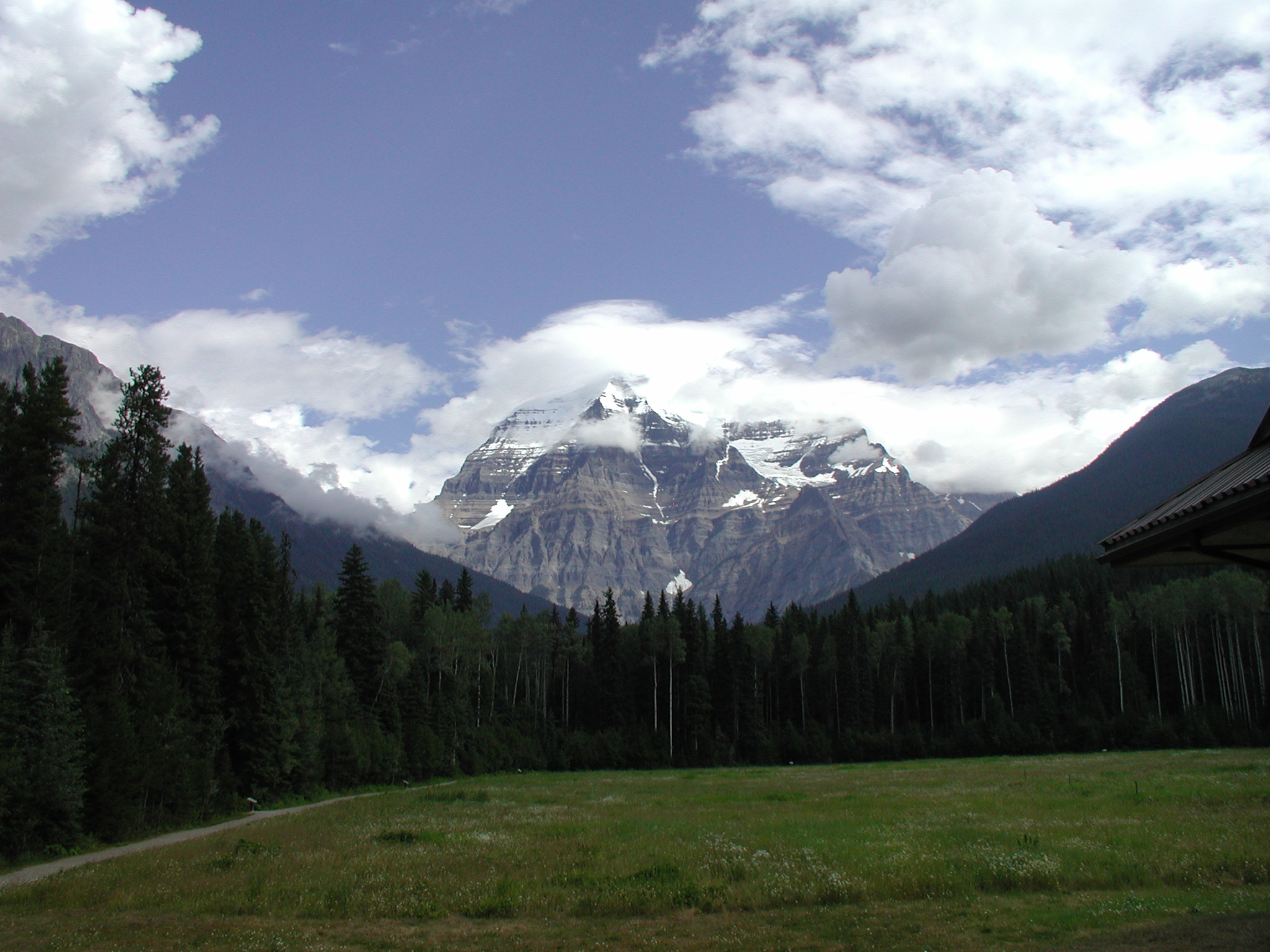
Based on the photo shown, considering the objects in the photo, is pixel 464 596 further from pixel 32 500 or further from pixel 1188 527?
pixel 1188 527

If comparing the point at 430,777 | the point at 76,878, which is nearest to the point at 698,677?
the point at 430,777

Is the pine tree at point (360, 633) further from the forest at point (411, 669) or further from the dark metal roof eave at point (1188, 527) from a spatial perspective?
the dark metal roof eave at point (1188, 527)

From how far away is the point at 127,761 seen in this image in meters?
32.5

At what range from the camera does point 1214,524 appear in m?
9.23

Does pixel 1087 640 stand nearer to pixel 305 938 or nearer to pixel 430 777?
pixel 430 777

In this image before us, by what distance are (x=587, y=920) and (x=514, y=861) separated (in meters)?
7.99

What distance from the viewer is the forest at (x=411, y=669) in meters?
32.5

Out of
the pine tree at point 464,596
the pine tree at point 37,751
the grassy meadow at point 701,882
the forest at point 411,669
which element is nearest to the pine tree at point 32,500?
A: the forest at point 411,669

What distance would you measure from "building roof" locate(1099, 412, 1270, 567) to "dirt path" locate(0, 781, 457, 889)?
82.7 feet

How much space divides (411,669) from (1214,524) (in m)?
78.9

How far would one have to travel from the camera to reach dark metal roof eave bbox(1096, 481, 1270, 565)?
839 cm

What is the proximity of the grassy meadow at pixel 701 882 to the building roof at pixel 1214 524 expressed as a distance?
558 cm

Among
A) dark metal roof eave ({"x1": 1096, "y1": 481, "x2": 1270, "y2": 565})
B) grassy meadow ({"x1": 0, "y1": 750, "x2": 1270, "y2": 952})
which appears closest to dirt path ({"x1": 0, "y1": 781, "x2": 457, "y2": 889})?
grassy meadow ({"x1": 0, "y1": 750, "x2": 1270, "y2": 952})

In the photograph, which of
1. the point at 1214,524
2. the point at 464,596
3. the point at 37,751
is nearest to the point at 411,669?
the point at 464,596
